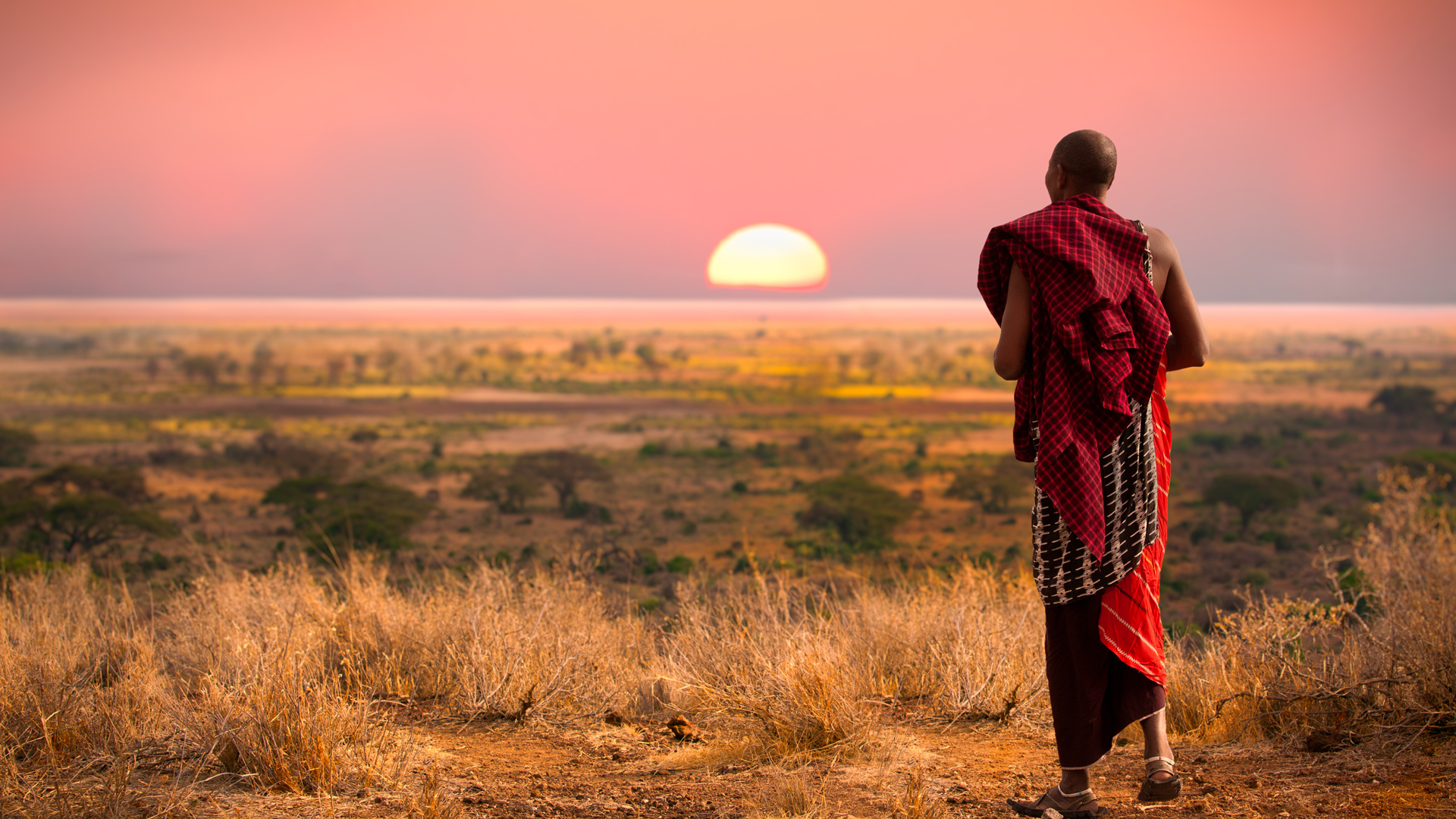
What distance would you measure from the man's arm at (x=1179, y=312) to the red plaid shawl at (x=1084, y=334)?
0.13 m

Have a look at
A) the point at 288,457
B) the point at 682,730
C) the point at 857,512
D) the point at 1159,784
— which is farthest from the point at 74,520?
the point at 1159,784

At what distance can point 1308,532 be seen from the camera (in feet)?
65.5

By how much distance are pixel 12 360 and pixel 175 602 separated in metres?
77.4

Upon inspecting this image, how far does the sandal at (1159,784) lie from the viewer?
2.82 meters

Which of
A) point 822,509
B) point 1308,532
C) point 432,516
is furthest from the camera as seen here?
point 822,509

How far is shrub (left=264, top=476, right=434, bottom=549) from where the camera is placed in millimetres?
18562

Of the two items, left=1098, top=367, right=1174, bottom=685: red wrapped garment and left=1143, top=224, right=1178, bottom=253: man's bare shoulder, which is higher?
left=1143, top=224, right=1178, bottom=253: man's bare shoulder

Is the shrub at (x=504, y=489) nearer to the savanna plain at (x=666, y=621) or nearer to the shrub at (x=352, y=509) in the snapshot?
the savanna plain at (x=666, y=621)

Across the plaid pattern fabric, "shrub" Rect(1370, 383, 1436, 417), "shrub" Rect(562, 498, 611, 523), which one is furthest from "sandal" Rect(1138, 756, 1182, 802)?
"shrub" Rect(1370, 383, 1436, 417)

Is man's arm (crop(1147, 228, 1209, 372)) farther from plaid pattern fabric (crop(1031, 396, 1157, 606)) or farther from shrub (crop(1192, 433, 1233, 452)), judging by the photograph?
shrub (crop(1192, 433, 1233, 452))

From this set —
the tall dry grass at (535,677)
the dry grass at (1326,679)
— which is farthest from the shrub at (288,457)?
the dry grass at (1326,679)

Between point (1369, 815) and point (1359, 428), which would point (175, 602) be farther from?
point (1359, 428)

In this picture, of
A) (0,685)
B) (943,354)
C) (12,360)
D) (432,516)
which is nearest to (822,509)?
(432,516)

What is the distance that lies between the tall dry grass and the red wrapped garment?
110 cm
